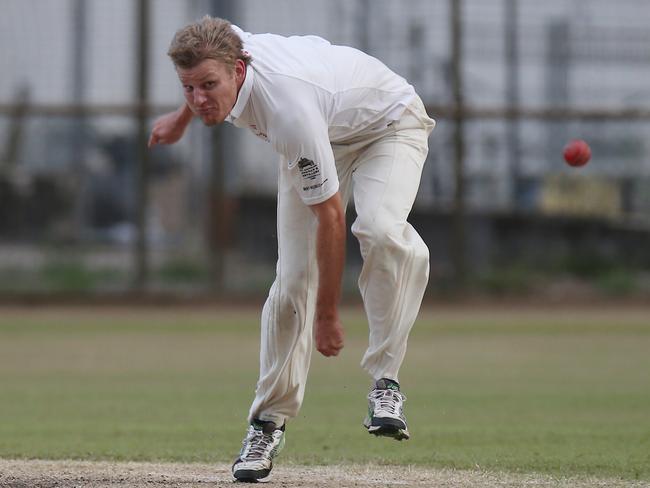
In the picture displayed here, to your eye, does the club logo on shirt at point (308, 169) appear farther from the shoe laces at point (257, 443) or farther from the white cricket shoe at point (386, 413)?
the shoe laces at point (257, 443)

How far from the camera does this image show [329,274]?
17.1 ft

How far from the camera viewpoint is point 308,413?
8.79 meters

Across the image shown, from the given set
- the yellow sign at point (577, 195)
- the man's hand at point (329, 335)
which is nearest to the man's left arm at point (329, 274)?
the man's hand at point (329, 335)

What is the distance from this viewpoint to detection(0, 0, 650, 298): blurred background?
61.6 feet

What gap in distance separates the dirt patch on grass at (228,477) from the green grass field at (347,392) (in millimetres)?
269

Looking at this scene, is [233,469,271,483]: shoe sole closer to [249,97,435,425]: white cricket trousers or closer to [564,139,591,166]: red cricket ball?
[249,97,435,425]: white cricket trousers

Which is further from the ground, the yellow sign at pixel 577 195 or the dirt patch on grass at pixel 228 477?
the yellow sign at pixel 577 195

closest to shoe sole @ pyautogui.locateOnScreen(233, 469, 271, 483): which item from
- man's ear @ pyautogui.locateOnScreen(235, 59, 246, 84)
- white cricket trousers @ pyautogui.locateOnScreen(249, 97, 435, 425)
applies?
white cricket trousers @ pyautogui.locateOnScreen(249, 97, 435, 425)


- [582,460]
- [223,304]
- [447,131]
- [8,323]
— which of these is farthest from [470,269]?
[582,460]

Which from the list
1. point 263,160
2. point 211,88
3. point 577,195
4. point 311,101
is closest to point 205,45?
point 211,88

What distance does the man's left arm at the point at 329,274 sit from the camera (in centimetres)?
520

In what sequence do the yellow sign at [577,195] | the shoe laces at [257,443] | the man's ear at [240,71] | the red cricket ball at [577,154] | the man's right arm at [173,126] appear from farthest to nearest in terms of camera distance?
the yellow sign at [577,195] → the red cricket ball at [577,154] → the man's right arm at [173,126] → the shoe laces at [257,443] → the man's ear at [240,71]

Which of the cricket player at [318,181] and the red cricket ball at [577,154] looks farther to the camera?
the red cricket ball at [577,154]

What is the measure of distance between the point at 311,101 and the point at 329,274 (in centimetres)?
71
